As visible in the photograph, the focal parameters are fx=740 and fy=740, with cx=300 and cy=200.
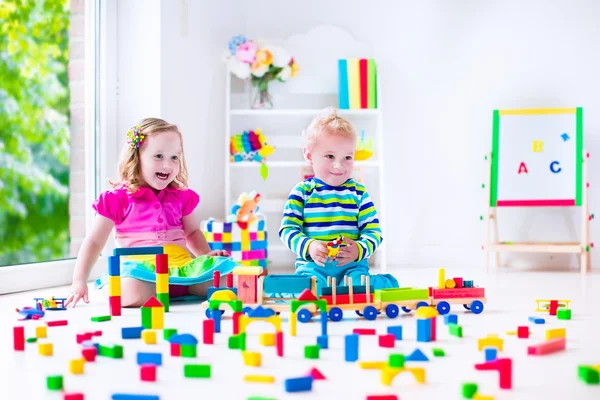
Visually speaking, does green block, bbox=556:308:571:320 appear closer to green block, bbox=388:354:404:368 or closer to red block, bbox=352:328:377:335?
red block, bbox=352:328:377:335

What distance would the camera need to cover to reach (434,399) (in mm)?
1112

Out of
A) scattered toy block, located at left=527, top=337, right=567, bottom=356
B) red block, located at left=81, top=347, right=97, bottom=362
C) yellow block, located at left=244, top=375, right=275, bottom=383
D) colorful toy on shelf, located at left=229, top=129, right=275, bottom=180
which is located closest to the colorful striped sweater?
scattered toy block, located at left=527, top=337, right=567, bottom=356

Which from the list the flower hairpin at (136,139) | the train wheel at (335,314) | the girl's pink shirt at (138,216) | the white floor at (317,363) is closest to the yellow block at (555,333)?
the white floor at (317,363)

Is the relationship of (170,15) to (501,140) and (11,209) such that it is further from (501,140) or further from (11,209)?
(501,140)

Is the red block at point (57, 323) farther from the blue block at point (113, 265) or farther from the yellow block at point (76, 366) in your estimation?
the yellow block at point (76, 366)

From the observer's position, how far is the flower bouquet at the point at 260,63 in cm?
378

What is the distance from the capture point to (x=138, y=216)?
241cm

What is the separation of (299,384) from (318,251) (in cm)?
100

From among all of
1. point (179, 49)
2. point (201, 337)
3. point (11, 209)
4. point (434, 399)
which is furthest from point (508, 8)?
point (434, 399)

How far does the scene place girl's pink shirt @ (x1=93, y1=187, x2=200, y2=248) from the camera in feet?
7.78

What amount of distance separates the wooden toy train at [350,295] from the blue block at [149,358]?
0.53m

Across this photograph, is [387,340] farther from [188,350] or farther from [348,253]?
[348,253]

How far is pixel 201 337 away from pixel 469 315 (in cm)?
75

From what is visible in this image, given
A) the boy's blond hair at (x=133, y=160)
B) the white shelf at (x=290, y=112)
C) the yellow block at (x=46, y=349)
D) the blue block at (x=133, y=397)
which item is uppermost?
the white shelf at (x=290, y=112)
